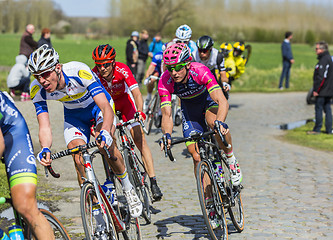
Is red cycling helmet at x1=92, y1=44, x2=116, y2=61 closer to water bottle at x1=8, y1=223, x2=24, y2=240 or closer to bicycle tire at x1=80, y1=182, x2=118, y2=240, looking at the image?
bicycle tire at x1=80, y1=182, x2=118, y2=240

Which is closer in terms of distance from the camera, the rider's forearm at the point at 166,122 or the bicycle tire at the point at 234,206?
the rider's forearm at the point at 166,122

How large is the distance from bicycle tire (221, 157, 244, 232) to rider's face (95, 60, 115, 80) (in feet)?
6.26

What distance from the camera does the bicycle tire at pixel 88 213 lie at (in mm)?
4793

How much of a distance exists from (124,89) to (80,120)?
1601 millimetres

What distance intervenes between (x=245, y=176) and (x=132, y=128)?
9.73 ft

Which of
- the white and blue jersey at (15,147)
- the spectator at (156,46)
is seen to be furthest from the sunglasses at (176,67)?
the spectator at (156,46)

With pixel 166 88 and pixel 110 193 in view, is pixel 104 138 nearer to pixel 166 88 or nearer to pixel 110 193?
pixel 110 193

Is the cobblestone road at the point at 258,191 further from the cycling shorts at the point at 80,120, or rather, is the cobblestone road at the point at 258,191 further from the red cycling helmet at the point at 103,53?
the red cycling helmet at the point at 103,53

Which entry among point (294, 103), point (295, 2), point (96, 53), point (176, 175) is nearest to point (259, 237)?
point (96, 53)

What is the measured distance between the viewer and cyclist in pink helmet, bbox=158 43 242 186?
21.0ft

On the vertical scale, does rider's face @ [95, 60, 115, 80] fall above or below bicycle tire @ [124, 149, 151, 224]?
above

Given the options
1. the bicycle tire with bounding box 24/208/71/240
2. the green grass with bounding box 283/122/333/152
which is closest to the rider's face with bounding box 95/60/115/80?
the bicycle tire with bounding box 24/208/71/240

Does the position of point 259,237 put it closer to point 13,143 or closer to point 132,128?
point 132,128

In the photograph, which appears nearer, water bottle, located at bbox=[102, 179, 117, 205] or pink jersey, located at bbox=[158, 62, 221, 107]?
water bottle, located at bbox=[102, 179, 117, 205]
